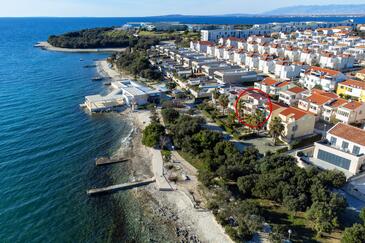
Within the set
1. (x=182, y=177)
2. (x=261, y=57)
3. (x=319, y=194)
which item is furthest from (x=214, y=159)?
(x=261, y=57)

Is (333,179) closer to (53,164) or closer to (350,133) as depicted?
(350,133)

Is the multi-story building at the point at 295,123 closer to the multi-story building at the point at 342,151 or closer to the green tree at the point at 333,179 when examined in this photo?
the multi-story building at the point at 342,151

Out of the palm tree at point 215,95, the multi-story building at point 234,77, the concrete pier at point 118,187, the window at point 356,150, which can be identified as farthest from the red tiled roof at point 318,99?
the concrete pier at point 118,187

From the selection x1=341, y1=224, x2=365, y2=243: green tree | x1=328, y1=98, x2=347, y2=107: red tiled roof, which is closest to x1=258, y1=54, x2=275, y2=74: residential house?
x1=328, y1=98, x2=347, y2=107: red tiled roof

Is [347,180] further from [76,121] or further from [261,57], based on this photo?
[261,57]

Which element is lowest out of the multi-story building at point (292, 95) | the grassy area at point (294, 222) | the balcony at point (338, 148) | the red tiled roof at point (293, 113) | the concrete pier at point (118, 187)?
the concrete pier at point (118, 187)

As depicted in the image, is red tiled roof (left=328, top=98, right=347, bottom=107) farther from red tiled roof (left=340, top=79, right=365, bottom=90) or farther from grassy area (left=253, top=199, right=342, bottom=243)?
grassy area (left=253, top=199, right=342, bottom=243)
